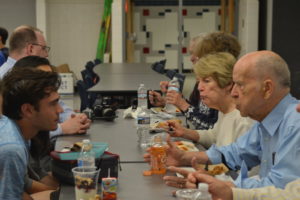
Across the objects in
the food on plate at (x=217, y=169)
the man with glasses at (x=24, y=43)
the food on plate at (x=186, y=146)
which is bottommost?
the food on plate at (x=217, y=169)

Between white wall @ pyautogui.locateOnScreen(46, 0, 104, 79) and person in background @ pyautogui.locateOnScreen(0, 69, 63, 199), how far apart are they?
1022cm

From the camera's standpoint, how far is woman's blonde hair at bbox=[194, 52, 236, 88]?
3259mm

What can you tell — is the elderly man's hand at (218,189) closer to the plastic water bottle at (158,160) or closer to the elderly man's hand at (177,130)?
the plastic water bottle at (158,160)

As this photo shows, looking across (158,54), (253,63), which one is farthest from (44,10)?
(253,63)

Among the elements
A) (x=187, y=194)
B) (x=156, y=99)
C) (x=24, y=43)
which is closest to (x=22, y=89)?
(x=187, y=194)

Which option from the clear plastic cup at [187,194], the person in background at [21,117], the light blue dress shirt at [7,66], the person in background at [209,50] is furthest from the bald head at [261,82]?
the light blue dress shirt at [7,66]

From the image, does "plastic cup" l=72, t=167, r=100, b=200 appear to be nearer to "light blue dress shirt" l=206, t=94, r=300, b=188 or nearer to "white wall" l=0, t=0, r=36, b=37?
"light blue dress shirt" l=206, t=94, r=300, b=188

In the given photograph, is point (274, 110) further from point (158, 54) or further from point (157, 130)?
point (158, 54)

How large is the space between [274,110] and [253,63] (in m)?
0.24

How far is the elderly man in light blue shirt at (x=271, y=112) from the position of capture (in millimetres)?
2119

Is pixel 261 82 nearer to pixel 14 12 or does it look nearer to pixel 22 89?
pixel 22 89

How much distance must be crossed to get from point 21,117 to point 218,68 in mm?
1414

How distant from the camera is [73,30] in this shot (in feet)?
41.4

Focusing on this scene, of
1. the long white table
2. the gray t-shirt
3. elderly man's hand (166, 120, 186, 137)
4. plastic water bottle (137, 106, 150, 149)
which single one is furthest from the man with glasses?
the gray t-shirt
